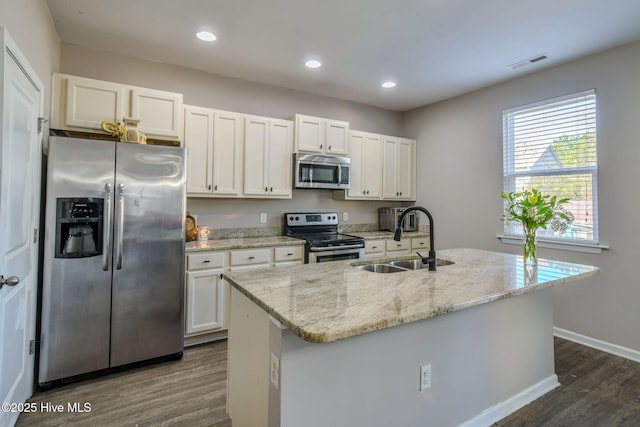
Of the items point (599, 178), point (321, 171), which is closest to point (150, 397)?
point (321, 171)

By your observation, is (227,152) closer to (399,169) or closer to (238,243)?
(238,243)

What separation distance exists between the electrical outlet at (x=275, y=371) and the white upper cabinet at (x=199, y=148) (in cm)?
231

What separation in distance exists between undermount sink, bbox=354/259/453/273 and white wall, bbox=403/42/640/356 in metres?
1.82

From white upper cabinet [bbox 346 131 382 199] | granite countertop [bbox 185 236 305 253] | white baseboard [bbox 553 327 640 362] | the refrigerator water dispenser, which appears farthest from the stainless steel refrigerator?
white baseboard [bbox 553 327 640 362]

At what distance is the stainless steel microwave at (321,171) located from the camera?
12.4 ft

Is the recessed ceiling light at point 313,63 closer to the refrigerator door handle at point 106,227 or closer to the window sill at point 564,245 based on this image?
the refrigerator door handle at point 106,227

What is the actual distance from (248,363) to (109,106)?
2475 mm

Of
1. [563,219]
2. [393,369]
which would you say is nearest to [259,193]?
[393,369]

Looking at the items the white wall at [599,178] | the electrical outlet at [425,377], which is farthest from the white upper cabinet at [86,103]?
the white wall at [599,178]

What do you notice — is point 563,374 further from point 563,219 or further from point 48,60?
point 48,60

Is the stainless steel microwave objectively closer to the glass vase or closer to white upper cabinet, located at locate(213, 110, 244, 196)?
white upper cabinet, located at locate(213, 110, 244, 196)

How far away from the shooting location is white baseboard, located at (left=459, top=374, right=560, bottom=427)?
1.86 m

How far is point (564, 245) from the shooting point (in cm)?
324

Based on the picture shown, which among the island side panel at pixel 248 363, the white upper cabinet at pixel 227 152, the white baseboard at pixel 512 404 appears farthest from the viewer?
the white upper cabinet at pixel 227 152
